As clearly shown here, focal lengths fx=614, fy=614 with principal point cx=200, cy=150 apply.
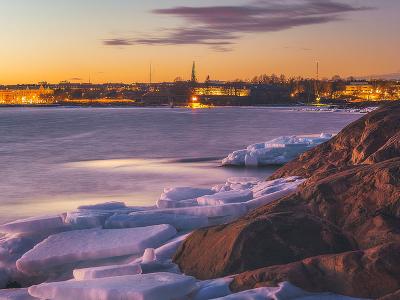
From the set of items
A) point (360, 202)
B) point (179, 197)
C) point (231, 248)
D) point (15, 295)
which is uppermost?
point (360, 202)

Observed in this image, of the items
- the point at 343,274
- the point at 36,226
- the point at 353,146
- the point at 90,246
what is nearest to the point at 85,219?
the point at 36,226

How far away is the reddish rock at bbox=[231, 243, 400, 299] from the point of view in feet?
16.6

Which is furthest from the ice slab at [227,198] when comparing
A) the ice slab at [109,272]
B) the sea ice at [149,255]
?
the ice slab at [109,272]

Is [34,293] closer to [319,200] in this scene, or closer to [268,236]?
[268,236]

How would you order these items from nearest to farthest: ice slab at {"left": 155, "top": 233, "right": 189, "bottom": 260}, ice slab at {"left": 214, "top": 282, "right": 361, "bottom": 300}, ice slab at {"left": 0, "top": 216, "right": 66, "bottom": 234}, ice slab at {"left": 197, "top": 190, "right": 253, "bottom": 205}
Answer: ice slab at {"left": 214, "top": 282, "right": 361, "bottom": 300} < ice slab at {"left": 155, "top": 233, "right": 189, "bottom": 260} < ice slab at {"left": 0, "top": 216, "right": 66, "bottom": 234} < ice slab at {"left": 197, "top": 190, "right": 253, "bottom": 205}

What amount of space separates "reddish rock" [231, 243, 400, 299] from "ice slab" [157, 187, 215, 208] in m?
4.38

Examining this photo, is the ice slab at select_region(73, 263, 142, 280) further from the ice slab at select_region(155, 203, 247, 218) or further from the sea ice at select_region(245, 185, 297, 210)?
the sea ice at select_region(245, 185, 297, 210)

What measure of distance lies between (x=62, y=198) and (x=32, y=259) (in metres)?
7.85

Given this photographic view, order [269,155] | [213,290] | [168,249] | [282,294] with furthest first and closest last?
[269,155], [168,249], [213,290], [282,294]

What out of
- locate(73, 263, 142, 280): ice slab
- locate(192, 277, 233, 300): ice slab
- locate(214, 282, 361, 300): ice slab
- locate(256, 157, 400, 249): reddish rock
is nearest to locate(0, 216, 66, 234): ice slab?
locate(73, 263, 142, 280): ice slab

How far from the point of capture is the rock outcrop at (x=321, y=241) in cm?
516

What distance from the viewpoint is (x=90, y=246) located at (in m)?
7.30

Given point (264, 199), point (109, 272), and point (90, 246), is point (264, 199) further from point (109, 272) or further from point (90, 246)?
point (109, 272)

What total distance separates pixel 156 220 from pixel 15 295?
271 cm
